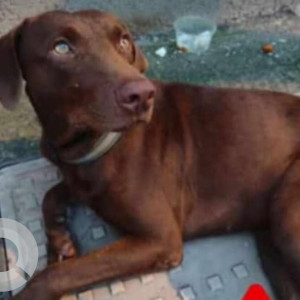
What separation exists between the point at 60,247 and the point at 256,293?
31.0 inches

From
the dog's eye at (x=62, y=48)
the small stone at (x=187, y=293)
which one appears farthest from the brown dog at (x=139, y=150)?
the small stone at (x=187, y=293)

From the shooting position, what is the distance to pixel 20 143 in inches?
160

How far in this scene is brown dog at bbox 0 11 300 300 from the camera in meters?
2.82

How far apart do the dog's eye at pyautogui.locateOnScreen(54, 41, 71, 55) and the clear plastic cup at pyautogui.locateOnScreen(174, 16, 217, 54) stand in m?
1.95

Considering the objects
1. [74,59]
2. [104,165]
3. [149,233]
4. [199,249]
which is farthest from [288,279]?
[74,59]

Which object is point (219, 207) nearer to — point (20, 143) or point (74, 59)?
point (74, 59)

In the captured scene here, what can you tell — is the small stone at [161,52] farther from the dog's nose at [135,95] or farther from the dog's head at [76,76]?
the dog's nose at [135,95]

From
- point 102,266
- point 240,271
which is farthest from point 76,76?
point 240,271

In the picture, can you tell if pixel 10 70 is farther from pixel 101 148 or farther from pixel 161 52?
pixel 161 52

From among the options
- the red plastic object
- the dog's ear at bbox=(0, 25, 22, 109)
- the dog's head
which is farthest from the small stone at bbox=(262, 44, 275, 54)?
the dog's ear at bbox=(0, 25, 22, 109)

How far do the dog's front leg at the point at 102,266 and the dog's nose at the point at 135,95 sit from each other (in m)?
0.58

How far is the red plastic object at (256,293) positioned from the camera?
310 centimetres

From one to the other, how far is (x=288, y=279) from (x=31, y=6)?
233 centimetres

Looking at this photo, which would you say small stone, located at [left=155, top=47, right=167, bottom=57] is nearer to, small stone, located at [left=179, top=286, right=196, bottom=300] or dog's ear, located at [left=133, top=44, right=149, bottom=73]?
dog's ear, located at [left=133, top=44, right=149, bottom=73]
